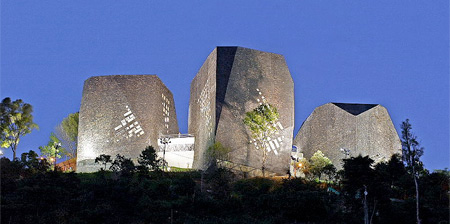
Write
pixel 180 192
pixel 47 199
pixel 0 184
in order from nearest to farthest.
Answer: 1. pixel 47 199
2. pixel 0 184
3. pixel 180 192

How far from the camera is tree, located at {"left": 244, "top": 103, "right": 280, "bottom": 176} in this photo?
35281 millimetres

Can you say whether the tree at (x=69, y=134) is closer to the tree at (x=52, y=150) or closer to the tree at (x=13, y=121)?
the tree at (x=52, y=150)

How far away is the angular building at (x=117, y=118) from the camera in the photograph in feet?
125

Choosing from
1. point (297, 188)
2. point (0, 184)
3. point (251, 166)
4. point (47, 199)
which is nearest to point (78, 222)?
point (47, 199)

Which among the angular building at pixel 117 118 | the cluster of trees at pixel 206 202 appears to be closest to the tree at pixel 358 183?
the cluster of trees at pixel 206 202

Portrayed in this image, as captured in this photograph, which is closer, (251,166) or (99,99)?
(251,166)

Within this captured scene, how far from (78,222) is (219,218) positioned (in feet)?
20.5

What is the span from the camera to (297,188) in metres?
27.4

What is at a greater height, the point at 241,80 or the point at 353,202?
the point at 241,80

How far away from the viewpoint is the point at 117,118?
38.6 metres

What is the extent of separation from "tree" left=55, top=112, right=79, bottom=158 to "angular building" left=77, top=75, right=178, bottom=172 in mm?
10266

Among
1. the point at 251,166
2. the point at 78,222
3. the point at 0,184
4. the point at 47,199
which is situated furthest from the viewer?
the point at 251,166

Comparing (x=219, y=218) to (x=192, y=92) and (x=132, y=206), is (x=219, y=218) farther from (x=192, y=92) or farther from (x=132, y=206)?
(x=192, y=92)

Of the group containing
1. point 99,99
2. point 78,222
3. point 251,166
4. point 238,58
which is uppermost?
point 238,58
